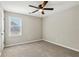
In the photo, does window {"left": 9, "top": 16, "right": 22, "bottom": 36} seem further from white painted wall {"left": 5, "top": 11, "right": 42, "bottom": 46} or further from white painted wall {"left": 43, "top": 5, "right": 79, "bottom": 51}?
white painted wall {"left": 43, "top": 5, "right": 79, "bottom": 51}

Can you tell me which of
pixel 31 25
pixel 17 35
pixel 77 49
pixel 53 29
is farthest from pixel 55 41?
pixel 17 35

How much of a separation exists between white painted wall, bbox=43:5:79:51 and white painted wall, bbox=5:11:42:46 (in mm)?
761

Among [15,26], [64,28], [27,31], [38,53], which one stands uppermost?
[15,26]

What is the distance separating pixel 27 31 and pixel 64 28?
2.55 m

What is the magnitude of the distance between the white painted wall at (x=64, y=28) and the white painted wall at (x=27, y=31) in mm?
761

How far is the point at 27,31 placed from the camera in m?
5.29

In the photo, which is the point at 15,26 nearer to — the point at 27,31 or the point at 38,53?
the point at 27,31

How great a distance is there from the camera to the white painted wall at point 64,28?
11.9ft

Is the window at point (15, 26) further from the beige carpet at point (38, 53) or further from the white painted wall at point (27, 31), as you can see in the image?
the beige carpet at point (38, 53)

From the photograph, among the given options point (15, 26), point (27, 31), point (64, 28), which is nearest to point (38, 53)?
point (64, 28)

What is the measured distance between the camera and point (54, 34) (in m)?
4.98

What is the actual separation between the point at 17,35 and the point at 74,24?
3472 mm

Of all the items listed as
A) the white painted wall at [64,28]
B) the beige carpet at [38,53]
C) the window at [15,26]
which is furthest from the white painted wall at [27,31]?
the beige carpet at [38,53]

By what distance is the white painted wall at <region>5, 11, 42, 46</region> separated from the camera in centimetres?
442
